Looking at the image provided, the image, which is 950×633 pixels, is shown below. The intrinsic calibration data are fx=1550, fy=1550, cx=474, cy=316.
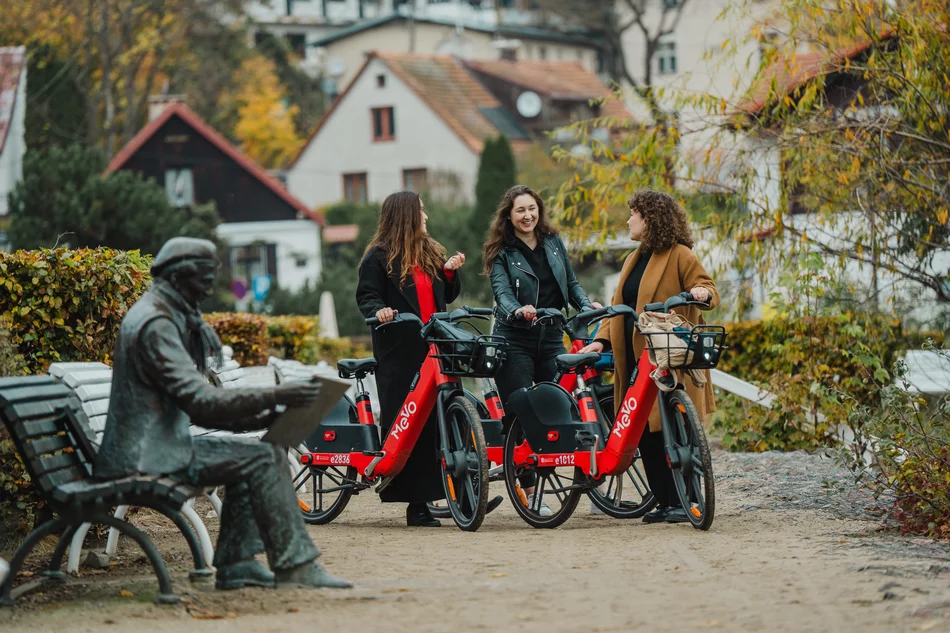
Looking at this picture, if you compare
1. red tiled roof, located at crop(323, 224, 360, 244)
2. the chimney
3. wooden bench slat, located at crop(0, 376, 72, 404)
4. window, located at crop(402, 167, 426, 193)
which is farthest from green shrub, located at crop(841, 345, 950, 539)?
window, located at crop(402, 167, 426, 193)

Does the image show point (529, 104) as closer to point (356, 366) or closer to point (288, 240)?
point (288, 240)

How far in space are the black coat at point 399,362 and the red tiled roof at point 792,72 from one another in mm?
5062

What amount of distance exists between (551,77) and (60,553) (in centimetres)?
6228

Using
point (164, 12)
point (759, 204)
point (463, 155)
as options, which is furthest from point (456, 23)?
point (759, 204)

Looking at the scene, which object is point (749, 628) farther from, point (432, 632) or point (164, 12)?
point (164, 12)

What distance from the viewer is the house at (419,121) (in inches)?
2404

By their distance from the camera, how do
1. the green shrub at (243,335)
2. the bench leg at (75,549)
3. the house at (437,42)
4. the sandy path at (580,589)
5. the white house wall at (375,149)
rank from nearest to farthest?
the sandy path at (580,589), the bench leg at (75,549), the green shrub at (243,335), the white house wall at (375,149), the house at (437,42)

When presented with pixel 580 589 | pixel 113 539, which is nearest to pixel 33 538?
pixel 113 539

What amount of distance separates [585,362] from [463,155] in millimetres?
51897

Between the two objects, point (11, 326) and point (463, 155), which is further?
point (463, 155)

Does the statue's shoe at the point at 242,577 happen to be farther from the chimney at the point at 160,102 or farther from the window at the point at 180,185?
the window at the point at 180,185

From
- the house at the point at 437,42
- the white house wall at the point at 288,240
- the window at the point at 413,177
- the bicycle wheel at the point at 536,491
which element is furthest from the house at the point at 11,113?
the bicycle wheel at the point at 536,491

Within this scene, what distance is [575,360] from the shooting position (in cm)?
859

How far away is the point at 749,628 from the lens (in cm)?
542
